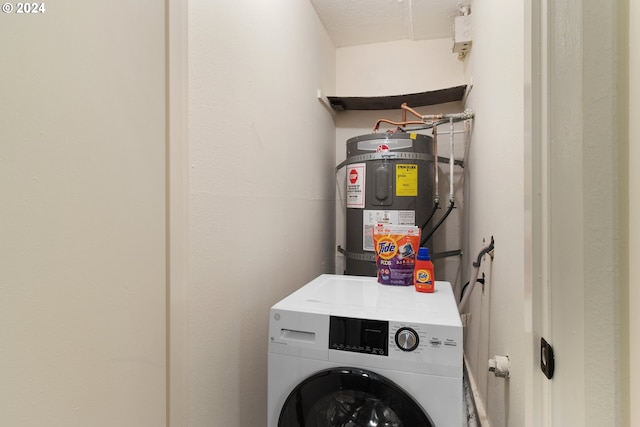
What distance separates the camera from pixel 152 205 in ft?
2.23

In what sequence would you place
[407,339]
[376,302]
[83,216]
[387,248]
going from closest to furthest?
[83,216] → [407,339] → [376,302] → [387,248]

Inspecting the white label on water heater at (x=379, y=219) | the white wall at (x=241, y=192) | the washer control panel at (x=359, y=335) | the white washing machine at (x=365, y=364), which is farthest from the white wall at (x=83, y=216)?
the white label on water heater at (x=379, y=219)

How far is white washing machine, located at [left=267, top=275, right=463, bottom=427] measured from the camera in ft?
2.47

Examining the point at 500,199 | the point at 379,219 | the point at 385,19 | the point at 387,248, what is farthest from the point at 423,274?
the point at 385,19

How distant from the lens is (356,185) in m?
1.85

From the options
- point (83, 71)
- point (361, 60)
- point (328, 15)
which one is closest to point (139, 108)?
point (83, 71)

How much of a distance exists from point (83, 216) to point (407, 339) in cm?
77

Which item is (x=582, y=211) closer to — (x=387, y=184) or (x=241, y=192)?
(x=241, y=192)

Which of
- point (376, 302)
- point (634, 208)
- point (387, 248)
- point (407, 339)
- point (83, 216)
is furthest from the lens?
point (387, 248)

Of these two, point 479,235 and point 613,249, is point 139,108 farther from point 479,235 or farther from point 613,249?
point 479,235

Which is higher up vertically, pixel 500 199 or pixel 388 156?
pixel 388 156

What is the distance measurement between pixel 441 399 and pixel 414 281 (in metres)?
0.47

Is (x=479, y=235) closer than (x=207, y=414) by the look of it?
No

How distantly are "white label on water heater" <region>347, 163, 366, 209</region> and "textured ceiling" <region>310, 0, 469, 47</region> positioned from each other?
0.94 m
